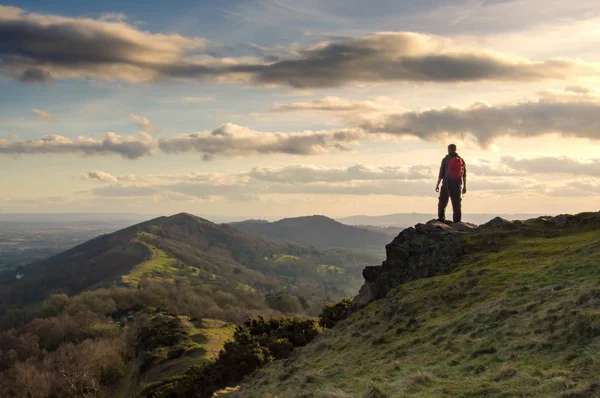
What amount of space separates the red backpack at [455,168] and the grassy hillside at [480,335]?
6.38 meters

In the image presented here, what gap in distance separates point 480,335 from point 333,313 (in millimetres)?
19962

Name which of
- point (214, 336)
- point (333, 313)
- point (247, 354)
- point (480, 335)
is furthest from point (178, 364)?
point (480, 335)

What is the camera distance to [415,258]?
3272cm

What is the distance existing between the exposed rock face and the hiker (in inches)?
106

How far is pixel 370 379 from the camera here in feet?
50.7

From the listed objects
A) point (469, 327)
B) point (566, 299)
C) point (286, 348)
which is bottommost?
point (286, 348)

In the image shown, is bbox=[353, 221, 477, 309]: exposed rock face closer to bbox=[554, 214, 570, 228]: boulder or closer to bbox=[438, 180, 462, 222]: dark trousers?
bbox=[438, 180, 462, 222]: dark trousers

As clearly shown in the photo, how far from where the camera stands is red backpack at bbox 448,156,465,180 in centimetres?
3650

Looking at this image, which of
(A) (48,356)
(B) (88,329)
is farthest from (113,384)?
(B) (88,329)

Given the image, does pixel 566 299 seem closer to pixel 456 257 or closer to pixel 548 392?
pixel 548 392

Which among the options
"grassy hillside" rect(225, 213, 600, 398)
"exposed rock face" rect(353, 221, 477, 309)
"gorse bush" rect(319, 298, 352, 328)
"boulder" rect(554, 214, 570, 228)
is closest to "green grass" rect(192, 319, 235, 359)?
"gorse bush" rect(319, 298, 352, 328)

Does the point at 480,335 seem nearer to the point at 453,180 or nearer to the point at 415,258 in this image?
the point at 415,258

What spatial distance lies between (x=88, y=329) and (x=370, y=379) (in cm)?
13221

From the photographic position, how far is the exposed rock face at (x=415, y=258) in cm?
3114
